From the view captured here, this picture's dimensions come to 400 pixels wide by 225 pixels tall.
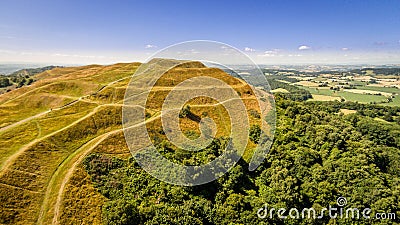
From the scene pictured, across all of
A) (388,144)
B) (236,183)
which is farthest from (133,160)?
(388,144)

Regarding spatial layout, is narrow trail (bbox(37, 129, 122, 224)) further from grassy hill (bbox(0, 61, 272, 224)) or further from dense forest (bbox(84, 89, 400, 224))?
dense forest (bbox(84, 89, 400, 224))

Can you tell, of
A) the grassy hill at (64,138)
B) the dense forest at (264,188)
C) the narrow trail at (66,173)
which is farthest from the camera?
the dense forest at (264,188)

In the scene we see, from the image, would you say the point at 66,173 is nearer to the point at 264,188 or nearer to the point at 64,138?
the point at 64,138

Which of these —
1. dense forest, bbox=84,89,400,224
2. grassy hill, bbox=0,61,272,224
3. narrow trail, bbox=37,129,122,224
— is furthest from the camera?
dense forest, bbox=84,89,400,224

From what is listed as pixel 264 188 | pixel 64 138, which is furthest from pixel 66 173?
pixel 264 188

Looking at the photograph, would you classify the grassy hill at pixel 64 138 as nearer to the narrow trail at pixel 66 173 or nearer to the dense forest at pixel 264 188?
the narrow trail at pixel 66 173

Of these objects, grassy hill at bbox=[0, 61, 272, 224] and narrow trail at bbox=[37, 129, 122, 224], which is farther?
grassy hill at bbox=[0, 61, 272, 224]

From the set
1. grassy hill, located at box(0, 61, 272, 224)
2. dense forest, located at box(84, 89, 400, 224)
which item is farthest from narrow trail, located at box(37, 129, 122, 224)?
dense forest, located at box(84, 89, 400, 224)

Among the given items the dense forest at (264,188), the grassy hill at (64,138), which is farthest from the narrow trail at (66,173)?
the dense forest at (264,188)
